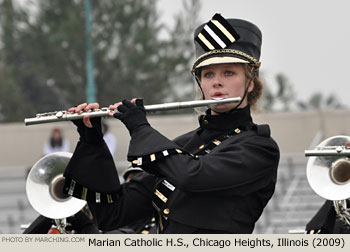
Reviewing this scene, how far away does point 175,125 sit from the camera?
65.1 feet

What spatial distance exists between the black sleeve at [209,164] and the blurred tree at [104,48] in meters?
24.4

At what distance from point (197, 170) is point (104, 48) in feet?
82.4

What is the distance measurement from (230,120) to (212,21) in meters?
0.46

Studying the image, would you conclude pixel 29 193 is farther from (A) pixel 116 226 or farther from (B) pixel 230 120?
(B) pixel 230 120

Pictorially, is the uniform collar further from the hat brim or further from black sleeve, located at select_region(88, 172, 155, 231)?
black sleeve, located at select_region(88, 172, 155, 231)

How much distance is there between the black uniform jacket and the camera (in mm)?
3602

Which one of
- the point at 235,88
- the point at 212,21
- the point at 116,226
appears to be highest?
the point at 212,21

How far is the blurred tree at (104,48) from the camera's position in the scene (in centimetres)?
2844

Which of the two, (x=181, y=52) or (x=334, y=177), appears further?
(x=181, y=52)

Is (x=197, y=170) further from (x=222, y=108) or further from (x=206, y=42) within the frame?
(x=206, y=42)

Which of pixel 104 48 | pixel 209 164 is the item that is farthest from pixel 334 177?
pixel 104 48

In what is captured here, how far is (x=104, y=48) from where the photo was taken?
2841cm

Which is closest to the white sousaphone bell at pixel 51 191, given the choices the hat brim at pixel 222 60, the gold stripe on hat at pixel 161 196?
the gold stripe on hat at pixel 161 196

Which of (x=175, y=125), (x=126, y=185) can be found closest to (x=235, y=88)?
(x=126, y=185)
